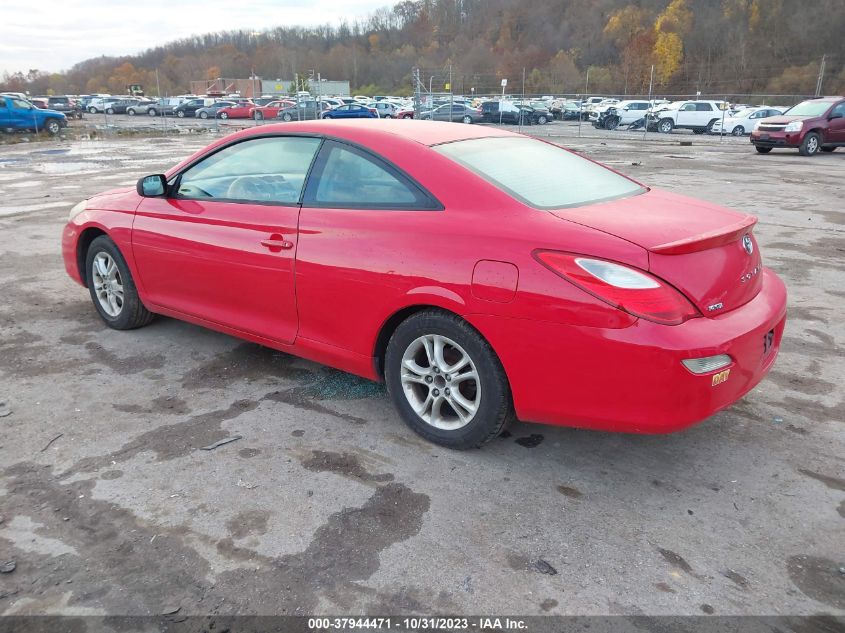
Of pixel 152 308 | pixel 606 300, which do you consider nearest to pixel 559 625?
pixel 606 300

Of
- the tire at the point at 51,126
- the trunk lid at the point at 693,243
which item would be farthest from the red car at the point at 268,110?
the trunk lid at the point at 693,243

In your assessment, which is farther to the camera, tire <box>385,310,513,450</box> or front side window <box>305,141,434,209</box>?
front side window <box>305,141,434,209</box>

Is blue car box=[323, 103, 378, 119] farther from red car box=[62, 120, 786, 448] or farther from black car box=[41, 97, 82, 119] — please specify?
red car box=[62, 120, 786, 448]

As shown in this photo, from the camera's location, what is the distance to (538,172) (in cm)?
360

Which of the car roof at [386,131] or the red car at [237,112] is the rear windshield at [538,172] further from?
the red car at [237,112]

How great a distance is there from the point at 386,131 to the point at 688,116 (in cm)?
3225

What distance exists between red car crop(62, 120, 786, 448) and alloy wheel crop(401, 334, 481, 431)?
0.01 meters

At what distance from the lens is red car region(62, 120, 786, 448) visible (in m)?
2.77

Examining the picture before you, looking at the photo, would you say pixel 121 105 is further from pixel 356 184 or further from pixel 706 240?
pixel 706 240

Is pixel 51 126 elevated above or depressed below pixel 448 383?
above

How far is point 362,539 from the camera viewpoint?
8.81 feet

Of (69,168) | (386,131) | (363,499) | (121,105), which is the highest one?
(121,105)

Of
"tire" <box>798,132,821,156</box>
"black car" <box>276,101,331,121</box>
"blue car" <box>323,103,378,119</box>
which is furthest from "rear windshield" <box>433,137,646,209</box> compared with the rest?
"blue car" <box>323,103,378,119</box>

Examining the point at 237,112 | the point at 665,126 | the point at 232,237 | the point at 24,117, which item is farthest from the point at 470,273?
the point at 237,112
